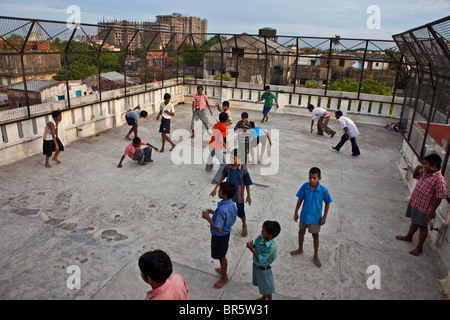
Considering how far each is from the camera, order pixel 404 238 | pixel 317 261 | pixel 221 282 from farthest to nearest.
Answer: pixel 404 238
pixel 317 261
pixel 221 282

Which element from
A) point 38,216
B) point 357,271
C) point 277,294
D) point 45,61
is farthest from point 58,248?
point 45,61

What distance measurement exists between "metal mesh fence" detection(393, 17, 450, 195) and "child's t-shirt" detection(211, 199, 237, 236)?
3393 millimetres

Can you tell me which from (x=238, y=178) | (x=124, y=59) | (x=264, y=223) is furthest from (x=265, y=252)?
(x=124, y=59)

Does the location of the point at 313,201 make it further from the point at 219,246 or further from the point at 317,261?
the point at 219,246

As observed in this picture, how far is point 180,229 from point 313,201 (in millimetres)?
2153

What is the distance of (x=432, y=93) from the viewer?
22.3ft

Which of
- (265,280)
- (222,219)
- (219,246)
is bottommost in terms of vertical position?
(265,280)

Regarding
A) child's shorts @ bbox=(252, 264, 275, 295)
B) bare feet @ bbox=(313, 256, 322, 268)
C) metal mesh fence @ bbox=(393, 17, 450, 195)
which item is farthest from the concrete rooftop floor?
metal mesh fence @ bbox=(393, 17, 450, 195)

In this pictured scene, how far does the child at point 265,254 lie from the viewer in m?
3.29

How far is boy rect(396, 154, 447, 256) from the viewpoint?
4.32m

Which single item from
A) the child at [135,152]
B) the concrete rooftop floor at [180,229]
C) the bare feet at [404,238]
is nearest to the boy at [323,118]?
the concrete rooftop floor at [180,229]

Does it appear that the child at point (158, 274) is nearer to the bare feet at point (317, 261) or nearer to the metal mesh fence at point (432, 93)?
the bare feet at point (317, 261)

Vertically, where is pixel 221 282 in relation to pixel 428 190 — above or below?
below
